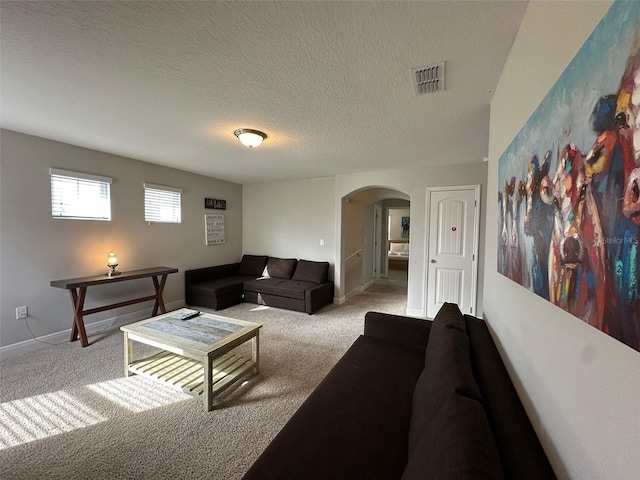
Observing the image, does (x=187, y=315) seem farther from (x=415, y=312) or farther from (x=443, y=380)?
(x=415, y=312)

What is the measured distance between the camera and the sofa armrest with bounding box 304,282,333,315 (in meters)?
4.14

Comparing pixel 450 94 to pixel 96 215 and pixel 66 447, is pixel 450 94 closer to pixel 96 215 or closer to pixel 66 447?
pixel 66 447

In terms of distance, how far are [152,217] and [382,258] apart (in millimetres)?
5370

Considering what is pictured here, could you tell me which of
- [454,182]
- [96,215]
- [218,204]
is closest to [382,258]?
→ [454,182]

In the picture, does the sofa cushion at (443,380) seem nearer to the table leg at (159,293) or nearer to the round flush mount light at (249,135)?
the round flush mount light at (249,135)

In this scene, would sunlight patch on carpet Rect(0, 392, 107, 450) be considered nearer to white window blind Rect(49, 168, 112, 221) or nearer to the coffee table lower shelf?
the coffee table lower shelf

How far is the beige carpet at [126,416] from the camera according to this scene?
151 centimetres

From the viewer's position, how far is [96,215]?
343cm

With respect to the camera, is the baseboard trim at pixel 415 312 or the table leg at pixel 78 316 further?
the baseboard trim at pixel 415 312

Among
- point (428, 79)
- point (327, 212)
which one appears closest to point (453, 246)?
point (327, 212)

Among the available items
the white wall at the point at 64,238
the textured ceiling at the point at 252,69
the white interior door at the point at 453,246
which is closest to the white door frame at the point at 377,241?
the white interior door at the point at 453,246

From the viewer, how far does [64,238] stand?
313cm

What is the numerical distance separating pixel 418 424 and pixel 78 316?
3744 millimetres

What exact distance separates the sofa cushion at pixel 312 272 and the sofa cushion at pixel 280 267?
12cm
